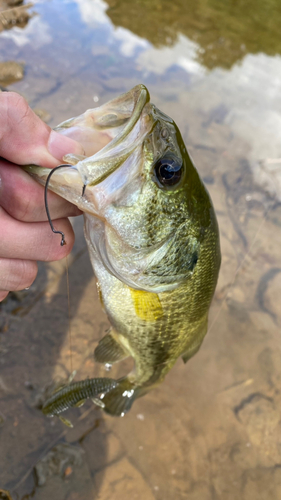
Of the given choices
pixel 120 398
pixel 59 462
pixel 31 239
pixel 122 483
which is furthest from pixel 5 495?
pixel 31 239

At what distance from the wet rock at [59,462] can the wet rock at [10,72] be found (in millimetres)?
5084

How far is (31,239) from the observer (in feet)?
4.58

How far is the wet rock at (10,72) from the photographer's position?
501cm

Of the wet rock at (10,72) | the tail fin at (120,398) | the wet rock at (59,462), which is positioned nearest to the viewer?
the tail fin at (120,398)

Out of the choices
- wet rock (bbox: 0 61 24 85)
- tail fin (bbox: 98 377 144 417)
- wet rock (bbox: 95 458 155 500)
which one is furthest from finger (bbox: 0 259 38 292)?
wet rock (bbox: 0 61 24 85)

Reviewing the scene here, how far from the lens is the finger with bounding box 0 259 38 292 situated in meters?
1.46

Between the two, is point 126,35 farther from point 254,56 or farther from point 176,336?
point 176,336

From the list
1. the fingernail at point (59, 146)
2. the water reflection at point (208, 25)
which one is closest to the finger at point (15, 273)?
the fingernail at point (59, 146)

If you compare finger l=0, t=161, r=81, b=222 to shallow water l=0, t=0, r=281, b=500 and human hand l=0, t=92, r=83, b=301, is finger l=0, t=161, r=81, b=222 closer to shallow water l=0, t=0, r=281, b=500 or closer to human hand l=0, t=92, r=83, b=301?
human hand l=0, t=92, r=83, b=301

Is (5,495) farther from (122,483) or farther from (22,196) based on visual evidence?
(22,196)

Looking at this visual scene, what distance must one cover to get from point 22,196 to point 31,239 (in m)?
0.22

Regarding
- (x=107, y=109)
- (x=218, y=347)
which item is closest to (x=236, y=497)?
(x=218, y=347)

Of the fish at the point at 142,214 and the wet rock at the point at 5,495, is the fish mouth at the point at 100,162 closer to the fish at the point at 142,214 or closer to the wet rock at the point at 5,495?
the fish at the point at 142,214

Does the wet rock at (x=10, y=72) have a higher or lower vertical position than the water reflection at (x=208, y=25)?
lower
